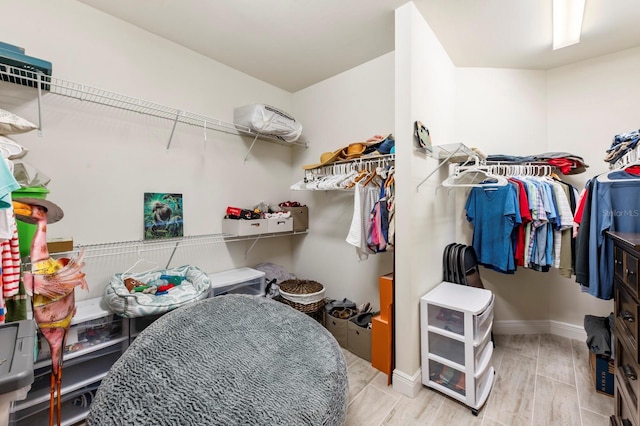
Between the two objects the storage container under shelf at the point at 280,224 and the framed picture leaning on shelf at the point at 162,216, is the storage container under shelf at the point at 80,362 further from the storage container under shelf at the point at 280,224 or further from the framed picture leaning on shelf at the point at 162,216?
the storage container under shelf at the point at 280,224

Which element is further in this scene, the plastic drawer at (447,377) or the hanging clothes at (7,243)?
the plastic drawer at (447,377)

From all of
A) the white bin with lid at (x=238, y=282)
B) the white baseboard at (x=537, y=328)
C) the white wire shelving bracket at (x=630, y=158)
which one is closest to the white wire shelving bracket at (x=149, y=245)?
the white bin with lid at (x=238, y=282)

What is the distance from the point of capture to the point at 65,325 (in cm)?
135

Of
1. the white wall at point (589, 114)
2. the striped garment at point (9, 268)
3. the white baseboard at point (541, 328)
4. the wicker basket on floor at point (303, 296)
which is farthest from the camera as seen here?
the white baseboard at point (541, 328)

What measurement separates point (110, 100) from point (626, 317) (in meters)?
3.27

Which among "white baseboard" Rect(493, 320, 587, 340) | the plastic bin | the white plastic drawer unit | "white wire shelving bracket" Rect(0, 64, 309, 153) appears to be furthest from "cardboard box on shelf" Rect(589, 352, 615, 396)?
Result: the plastic bin

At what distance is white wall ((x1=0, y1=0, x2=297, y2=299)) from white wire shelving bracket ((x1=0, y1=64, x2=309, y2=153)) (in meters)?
0.05

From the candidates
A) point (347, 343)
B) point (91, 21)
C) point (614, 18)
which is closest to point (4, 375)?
point (347, 343)

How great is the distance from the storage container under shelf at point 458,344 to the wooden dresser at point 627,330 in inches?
22.9

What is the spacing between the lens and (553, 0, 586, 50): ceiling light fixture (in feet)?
5.65

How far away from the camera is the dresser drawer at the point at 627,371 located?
111 cm

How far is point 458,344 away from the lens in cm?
177

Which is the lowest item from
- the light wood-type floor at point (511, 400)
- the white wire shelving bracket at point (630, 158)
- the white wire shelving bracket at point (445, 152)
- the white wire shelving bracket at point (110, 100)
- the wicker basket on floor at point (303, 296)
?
the light wood-type floor at point (511, 400)

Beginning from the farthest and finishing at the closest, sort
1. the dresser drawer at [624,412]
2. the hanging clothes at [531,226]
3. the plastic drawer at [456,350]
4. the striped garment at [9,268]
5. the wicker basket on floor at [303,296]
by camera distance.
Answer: the wicker basket on floor at [303,296] → the hanging clothes at [531,226] → the plastic drawer at [456,350] → the dresser drawer at [624,412] → the striped garment at [9,268]
